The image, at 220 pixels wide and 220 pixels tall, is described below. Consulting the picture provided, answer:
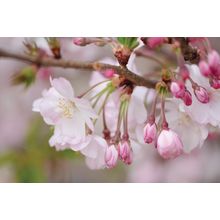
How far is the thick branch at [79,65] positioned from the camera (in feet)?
4.30

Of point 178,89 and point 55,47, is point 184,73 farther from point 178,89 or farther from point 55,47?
point 55,47

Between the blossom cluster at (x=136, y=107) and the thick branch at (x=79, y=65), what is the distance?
0.01 m

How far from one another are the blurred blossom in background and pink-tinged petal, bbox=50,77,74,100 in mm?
261

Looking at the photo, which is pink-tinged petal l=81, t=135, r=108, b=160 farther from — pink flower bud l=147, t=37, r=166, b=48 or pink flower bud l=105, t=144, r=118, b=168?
pink flower bud l=147, t=37, r=166, b=48

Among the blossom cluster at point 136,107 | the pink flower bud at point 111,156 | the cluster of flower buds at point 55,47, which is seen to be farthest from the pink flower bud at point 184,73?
the cluster of flower buds at point 55,47

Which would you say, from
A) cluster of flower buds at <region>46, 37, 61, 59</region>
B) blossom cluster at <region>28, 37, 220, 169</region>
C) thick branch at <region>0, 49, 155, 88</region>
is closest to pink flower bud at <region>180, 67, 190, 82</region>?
blossom cluster at <region>28, 37, 220, 169</region>

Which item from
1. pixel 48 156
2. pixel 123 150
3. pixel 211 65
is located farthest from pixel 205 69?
pixel 48 156

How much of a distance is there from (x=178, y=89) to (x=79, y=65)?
A: 0.32 metres

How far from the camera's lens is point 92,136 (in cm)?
137

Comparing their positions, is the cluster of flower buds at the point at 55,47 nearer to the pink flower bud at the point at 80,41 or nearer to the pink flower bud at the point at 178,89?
the pink flower bud at the point at 80,41

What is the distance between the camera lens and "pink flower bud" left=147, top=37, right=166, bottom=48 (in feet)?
4.33

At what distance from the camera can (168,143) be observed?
1273 mm
